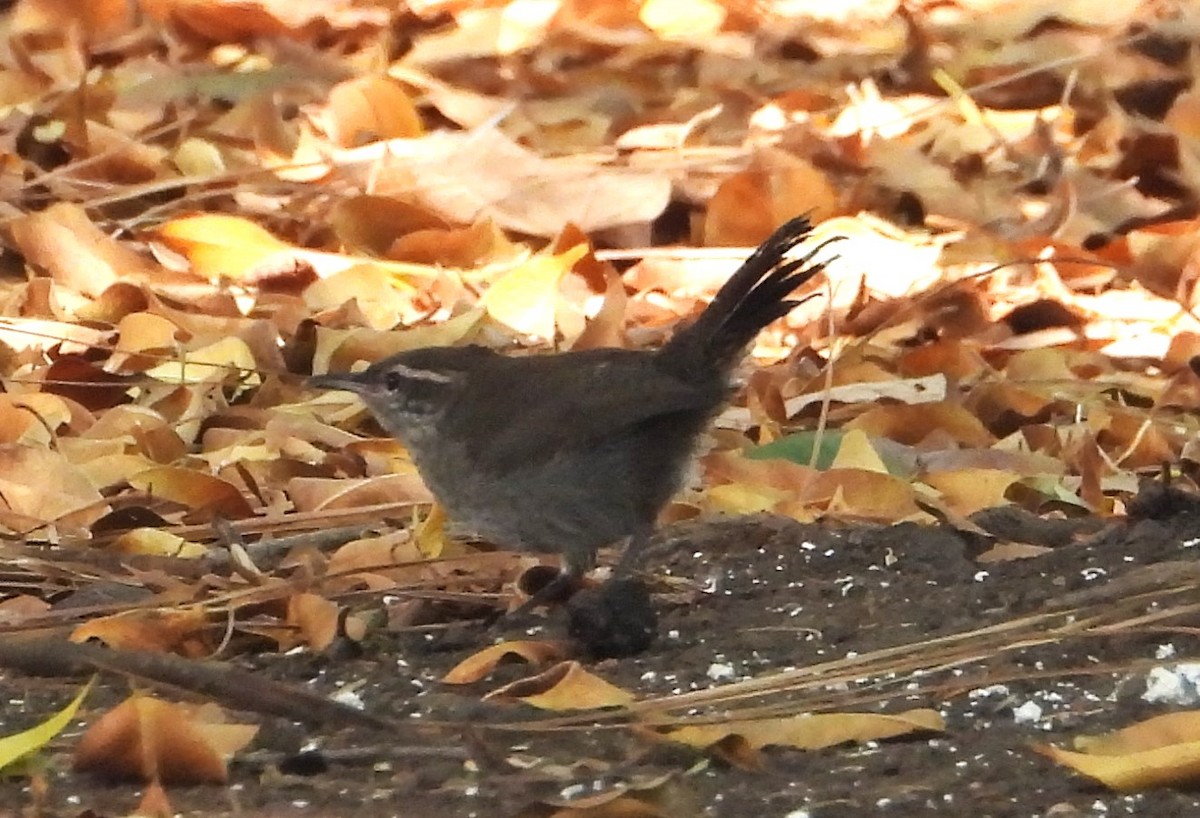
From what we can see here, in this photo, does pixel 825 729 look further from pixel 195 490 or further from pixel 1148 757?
pixel 195 490

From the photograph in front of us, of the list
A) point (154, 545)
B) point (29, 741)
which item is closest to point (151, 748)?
point (29, 741)

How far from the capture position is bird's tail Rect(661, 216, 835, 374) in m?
3.08

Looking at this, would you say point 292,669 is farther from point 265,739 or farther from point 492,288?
point 492,288

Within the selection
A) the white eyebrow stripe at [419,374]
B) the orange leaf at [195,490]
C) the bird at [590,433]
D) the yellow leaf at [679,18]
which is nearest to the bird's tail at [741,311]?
the bird at [590,433]

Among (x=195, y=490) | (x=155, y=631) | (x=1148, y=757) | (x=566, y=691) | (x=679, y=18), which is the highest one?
(x=1148, y=757)

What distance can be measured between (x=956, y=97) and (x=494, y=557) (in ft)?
9.36

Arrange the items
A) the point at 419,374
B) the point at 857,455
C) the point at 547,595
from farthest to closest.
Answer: the point at 857,455 < the point at 419,374 < the point at 547,595

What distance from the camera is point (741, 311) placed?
10.2ft

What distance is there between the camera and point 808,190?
4.68m

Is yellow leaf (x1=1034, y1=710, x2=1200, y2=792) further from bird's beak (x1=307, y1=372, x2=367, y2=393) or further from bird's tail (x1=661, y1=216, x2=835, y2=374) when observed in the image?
bird's beak (x1=307, y1=372, x2=367, y2=393)

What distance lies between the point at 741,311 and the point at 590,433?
324 mm

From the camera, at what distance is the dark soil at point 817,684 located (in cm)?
202

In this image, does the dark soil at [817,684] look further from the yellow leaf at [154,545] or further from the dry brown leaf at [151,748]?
the yellow leaf at [154,545]

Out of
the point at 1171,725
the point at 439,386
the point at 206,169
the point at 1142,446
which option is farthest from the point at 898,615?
the point at 206,169
